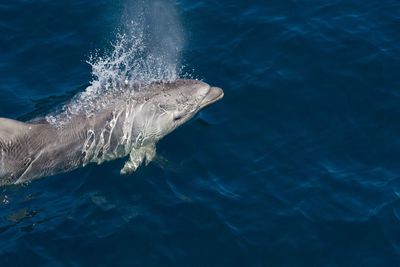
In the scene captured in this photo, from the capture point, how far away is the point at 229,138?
21844 millimetres

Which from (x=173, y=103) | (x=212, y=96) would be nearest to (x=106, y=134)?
(x=173, y=103)

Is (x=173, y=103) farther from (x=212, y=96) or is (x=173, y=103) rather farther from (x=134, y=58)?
(x=134, y=58)

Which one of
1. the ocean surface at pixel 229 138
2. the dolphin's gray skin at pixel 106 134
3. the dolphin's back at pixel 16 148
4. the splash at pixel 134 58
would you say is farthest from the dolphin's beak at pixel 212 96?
the dolphin's back at pixel 16 148

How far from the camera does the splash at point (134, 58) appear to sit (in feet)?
70.5

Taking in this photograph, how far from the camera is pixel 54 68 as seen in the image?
24234 millimetres

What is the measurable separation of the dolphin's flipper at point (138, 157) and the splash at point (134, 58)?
1.50 m

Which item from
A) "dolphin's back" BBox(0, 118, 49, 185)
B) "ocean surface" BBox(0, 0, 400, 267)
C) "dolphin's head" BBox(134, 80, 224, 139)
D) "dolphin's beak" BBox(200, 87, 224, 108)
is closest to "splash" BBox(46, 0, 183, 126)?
"ocean surface" BBox(0, 0, 400, 267)

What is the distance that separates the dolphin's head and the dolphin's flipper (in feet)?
1.98

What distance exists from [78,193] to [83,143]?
141 centimetres

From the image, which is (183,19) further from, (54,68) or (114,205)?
(114,205)

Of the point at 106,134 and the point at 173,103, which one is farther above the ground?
the point at 173,103

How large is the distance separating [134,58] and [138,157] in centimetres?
417

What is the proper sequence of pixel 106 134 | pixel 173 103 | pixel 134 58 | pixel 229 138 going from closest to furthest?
pixel 106 134, pixel 229 138, pixel 173 103, pixel 134 58

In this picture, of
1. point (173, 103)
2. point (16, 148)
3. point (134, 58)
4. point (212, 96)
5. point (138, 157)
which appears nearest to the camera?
point (16, 148)
